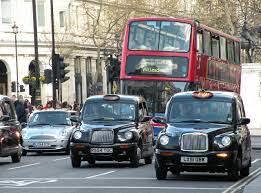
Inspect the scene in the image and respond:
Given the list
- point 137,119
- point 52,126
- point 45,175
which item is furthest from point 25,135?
point 45,175

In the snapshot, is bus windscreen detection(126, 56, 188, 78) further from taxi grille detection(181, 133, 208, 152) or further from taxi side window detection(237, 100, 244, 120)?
taxi grille detection(181, 133, 208, 152)

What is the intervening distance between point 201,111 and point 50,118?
15.1 m

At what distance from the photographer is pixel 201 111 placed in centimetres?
2156

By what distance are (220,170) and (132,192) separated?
2.94 metres

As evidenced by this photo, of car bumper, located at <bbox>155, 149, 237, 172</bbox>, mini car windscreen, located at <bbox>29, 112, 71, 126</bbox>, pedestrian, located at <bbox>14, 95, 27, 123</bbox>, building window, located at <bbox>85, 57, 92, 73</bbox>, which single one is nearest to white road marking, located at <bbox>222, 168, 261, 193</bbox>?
car bumper, located at <bbox>155, 149, 237, 172</bbox>

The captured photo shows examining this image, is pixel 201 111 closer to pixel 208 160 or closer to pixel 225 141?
pixel 225 141

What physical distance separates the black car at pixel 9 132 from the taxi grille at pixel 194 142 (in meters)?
8.62

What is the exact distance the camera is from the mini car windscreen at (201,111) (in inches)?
842

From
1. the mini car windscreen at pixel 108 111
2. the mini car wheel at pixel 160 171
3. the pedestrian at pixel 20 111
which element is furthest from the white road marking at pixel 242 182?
the pedestrian at pixel 20 111

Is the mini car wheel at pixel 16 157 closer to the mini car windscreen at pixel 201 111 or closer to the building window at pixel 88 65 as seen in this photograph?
the mini car windscreen at pixel 201 111

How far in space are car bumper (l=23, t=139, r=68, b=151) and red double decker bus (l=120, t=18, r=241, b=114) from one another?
3403mm

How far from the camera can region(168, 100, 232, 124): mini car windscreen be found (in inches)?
842

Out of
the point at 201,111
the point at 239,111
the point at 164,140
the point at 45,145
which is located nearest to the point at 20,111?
the point at 45,145

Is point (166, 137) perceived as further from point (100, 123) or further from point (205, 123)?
point (100, 123)
